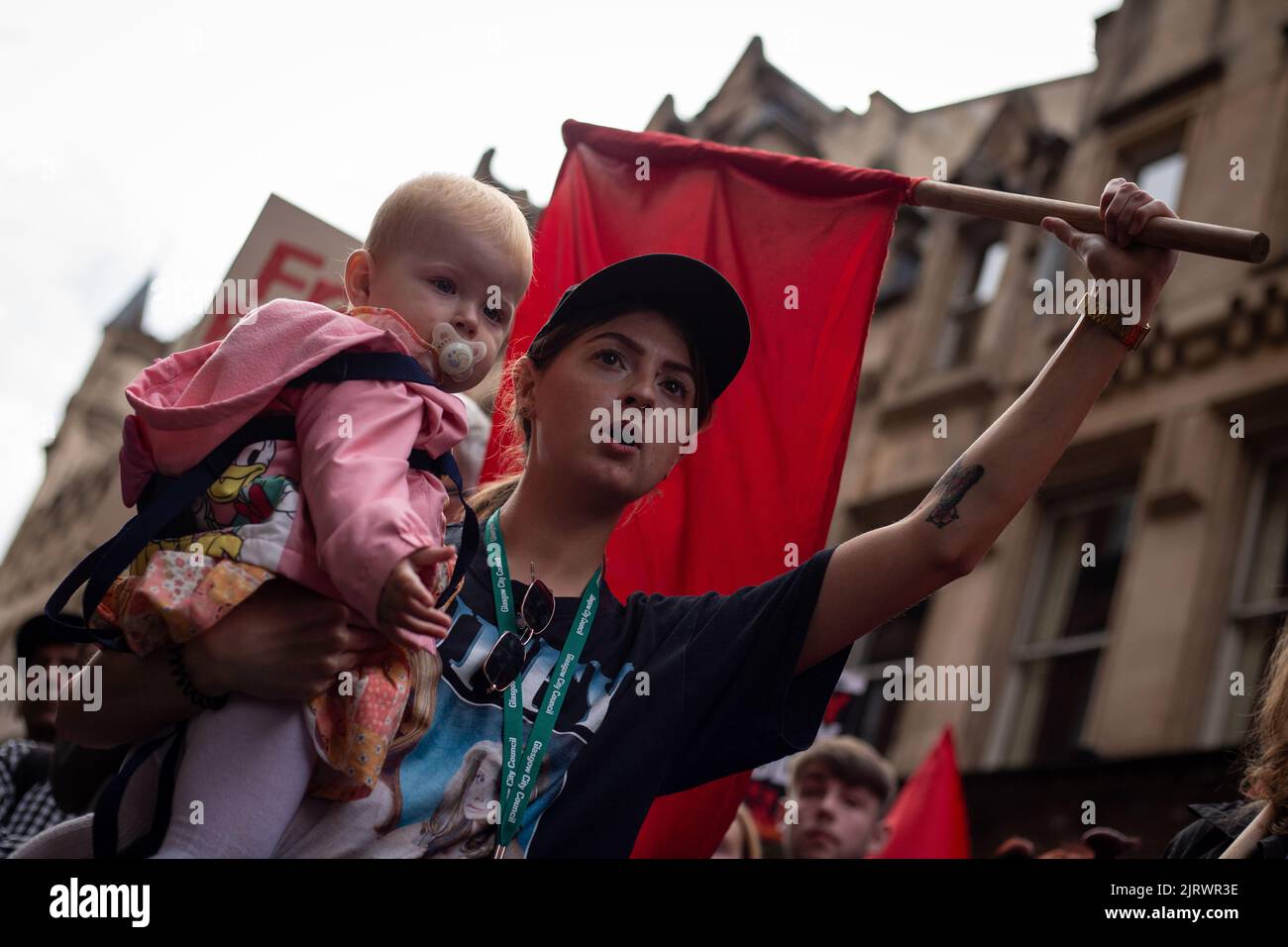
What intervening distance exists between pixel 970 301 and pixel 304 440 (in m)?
15.7

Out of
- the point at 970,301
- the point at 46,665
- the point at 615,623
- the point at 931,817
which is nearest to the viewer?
the point at 615,623

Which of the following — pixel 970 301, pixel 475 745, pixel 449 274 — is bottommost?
pixel 475 745

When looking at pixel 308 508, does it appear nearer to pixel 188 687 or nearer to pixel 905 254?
pixel 188 687

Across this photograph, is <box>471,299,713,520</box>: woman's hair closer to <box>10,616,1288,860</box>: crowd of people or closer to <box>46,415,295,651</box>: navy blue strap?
<box>46,415,295,651</box>: navy blue strap

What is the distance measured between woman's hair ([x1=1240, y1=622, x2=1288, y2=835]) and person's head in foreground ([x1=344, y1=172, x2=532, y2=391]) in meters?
1.73

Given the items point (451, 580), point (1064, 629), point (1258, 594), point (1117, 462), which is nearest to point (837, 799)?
point (451, 580)

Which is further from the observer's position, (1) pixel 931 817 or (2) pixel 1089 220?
(1) pixel 931 817

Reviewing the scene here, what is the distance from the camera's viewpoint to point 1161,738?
1095cm

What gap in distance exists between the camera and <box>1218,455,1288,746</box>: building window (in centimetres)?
1087

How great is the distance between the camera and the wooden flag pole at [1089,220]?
2369mm

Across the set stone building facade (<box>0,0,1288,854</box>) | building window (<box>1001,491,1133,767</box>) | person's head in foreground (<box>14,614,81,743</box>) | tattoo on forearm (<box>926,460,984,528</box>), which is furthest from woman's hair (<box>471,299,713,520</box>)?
building window (<box>1001,491,1133,767</box>)

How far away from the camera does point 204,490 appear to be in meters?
2.31
